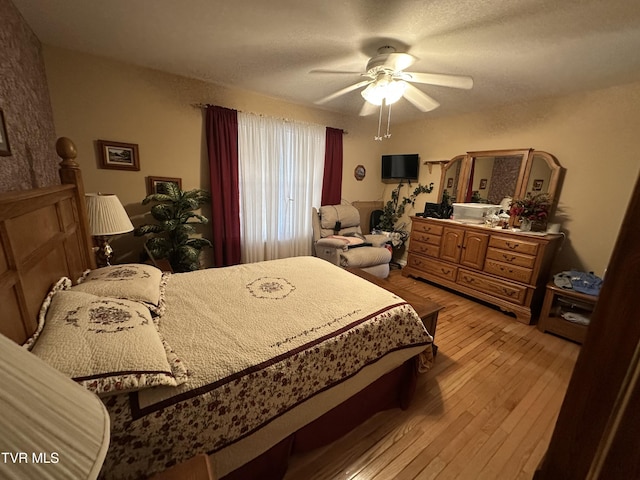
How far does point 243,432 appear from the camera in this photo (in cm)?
96

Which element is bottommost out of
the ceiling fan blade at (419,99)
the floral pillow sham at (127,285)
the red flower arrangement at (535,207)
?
the floral pillow sham at (127,285)

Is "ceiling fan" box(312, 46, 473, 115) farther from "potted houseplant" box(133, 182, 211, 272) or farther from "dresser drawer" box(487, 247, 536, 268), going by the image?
"potted houseplant" box(133, 182, 211, 272)

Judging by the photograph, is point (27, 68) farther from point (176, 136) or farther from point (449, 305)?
point (449, 305)

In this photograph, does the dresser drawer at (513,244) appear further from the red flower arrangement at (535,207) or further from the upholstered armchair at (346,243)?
the upholstered armchair at (346,243)

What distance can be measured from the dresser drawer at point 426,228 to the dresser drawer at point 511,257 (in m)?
0.65

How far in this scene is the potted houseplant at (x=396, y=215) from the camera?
4086mm

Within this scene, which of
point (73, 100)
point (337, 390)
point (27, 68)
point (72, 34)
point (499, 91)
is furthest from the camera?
point (499, 91)

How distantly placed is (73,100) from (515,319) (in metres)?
4.77

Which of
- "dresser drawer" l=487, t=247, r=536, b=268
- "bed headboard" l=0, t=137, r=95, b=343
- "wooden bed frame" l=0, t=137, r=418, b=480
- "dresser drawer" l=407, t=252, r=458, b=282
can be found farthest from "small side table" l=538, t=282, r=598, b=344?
"bed headboard" l=0, t=137, r=95, b=343

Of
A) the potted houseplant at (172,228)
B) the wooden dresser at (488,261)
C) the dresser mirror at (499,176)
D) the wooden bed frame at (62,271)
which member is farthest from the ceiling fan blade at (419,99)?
the potted houseplant at (172,228)

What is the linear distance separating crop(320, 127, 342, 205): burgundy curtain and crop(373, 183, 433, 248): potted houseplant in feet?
3.00

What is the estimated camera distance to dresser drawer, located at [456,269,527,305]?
2.70 metres

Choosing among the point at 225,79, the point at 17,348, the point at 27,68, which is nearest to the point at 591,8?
the point at 17,348

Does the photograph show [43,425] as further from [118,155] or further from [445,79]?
[118,155]
